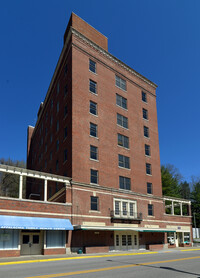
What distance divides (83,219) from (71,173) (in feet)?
18.4

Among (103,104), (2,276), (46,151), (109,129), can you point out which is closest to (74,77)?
(103,104)

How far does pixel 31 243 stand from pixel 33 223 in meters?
2.77

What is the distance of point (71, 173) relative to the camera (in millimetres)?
35031

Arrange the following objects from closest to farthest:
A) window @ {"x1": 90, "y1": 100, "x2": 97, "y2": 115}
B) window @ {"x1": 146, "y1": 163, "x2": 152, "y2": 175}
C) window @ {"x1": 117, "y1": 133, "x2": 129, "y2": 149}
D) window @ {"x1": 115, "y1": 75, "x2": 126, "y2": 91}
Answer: window @ {"x1": 90, "y1": 100, "x2": 97, "y2": 115} < window @ {"x1": 117, "y1": 133, "x2": 129, "y2": 149} < window @ {"x1": 146, "y1": 163, "x2": 152, "y2": 175} < window @ {"x1": 115, "y1": 75, "x2": 126, "y2": 91}

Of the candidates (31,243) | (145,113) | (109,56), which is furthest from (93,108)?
(31,243)

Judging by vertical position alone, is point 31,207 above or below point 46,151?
below

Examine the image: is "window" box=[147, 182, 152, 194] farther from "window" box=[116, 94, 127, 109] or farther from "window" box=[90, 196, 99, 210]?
"window" box=[116, 94, 127, 109]

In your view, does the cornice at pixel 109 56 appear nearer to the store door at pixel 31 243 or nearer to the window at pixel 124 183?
the window at pixel 124 183

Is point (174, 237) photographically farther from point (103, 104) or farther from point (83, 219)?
point (103, 104)

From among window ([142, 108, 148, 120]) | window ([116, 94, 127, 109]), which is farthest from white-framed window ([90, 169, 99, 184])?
window ([142, 108, 148, 120])

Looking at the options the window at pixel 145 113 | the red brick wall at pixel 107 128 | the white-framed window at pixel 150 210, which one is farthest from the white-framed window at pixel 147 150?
the white-framed window at pixel 150 210

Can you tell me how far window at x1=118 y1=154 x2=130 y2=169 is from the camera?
4166 cm

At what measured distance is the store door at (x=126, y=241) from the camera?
37250 millimetres

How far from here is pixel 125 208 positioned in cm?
3972
